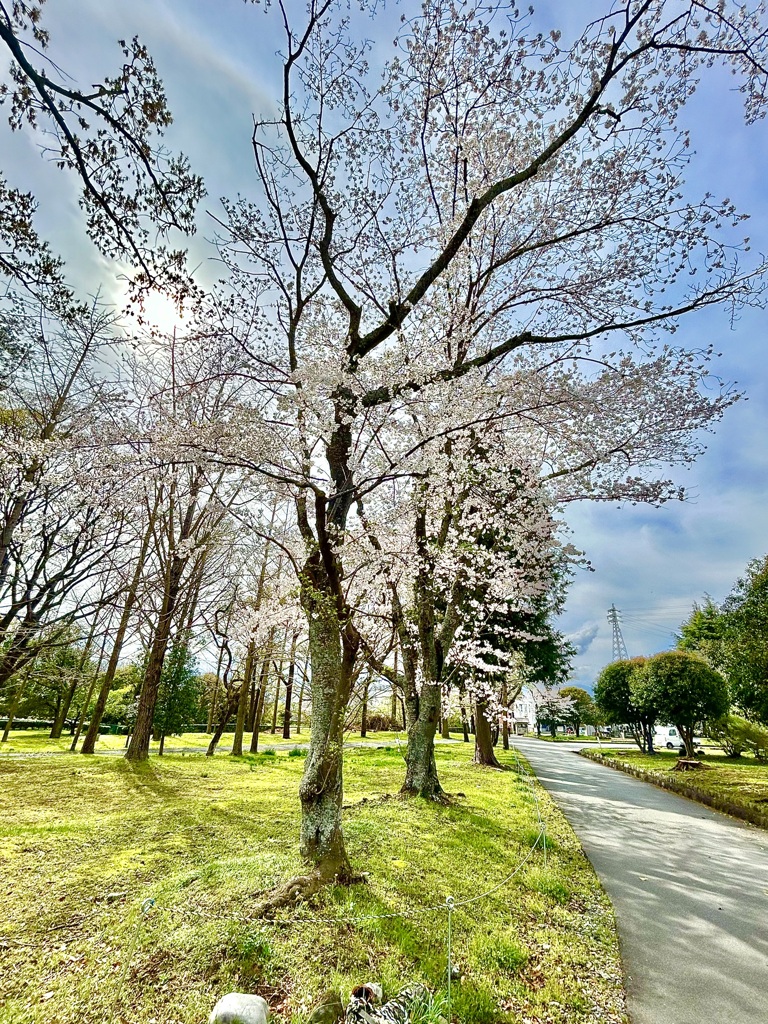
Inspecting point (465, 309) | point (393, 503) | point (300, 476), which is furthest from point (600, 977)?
point (465, 309)

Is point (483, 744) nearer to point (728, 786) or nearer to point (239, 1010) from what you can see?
point (728, 786)

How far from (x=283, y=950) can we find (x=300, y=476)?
4105 millimetres

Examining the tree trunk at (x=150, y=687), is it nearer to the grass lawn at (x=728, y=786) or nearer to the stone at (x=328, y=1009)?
the stone at (x=328, y=1009)

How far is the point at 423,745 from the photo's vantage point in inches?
344

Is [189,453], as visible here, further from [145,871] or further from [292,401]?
[145,871]

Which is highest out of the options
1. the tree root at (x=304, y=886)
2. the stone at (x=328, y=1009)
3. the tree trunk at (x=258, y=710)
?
the tree trunk at (x=258, y=710)

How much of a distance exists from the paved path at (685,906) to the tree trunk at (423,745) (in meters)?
2.61

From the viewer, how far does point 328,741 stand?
4840 mm

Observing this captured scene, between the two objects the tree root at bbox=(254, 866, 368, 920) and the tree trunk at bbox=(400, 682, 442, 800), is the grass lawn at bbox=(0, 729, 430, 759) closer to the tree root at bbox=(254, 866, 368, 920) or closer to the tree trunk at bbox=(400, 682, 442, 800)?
the tree trunk at bbox=(400, 682, 442, 800)

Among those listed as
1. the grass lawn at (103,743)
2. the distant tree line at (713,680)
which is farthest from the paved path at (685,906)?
the grass lawn at (103,743)

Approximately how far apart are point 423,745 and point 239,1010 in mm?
6482

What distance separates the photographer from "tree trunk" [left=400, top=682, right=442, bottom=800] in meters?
8.62

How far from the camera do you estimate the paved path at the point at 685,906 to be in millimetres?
3303

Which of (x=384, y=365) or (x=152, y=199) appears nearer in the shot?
(x=152, y=199)
